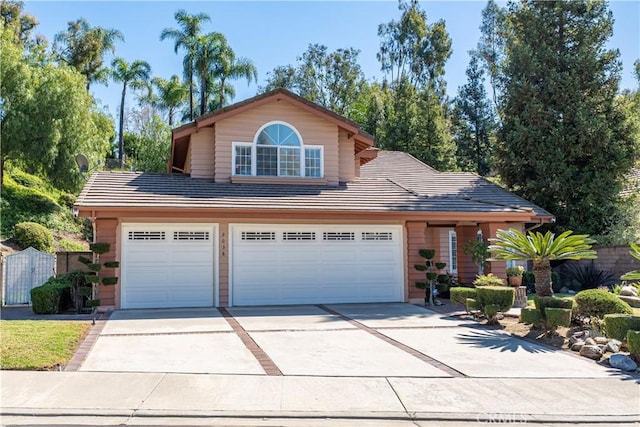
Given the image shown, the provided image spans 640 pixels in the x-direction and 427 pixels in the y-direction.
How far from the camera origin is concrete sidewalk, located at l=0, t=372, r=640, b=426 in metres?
5.20

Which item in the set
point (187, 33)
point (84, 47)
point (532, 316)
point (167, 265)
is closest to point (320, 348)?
point (532, 316)

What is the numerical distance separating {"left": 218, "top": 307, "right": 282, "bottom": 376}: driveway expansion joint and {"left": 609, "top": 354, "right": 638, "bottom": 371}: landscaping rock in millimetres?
4823

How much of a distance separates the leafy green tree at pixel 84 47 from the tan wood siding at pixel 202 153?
23.8 metres

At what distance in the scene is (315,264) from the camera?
14.1 meters

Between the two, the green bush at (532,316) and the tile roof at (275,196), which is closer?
the green bush at (532,316)

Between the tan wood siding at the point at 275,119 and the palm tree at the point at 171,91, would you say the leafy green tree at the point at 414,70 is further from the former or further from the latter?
the tan wood siding at the point at 275,119

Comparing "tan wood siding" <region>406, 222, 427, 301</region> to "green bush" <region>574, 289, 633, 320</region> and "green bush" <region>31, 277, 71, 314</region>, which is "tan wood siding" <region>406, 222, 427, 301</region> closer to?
"green bush" <region>574, 289, 633, 320</region>

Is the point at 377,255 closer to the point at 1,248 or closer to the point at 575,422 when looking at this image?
the point at 575,422

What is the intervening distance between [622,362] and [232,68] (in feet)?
105

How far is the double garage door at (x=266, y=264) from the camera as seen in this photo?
12.9 m

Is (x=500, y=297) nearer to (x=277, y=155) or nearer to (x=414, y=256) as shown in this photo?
(x=414, y=256)

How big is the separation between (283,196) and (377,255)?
10.2ft

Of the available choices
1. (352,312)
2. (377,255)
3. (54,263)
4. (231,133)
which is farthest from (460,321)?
(54,263)

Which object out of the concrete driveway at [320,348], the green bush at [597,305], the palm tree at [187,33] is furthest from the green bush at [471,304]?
the palm tree at [187,33]
